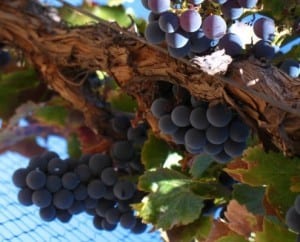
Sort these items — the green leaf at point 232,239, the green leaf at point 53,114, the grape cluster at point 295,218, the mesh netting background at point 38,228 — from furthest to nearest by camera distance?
the green leaf at point 53,114 → the mesh netting background at point 38,228 → the green leaf at point 232,239 → the grape cluster at point 295,218

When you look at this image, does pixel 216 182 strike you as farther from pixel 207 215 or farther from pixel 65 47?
pixel 65 47

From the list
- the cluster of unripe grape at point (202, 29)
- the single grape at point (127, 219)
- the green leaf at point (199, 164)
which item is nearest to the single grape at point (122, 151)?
the single grape at point (127, 219)

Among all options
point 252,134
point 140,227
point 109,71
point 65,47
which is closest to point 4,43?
point 65,47

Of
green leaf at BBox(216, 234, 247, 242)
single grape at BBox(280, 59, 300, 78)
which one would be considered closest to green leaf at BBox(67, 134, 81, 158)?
green leaf at BBox(216, 234, 247, 242)

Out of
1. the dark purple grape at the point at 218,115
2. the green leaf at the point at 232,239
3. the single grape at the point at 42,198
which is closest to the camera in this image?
the dark purple grape at the point at 218,115

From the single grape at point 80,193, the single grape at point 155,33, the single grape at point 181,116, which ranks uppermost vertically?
the single grape at point 155,33

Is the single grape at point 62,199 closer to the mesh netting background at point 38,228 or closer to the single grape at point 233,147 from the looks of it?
the mesh netting background at point 38,228

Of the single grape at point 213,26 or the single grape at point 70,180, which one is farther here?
the single grape at point 70,180

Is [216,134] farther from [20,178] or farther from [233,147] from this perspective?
[20,178]
